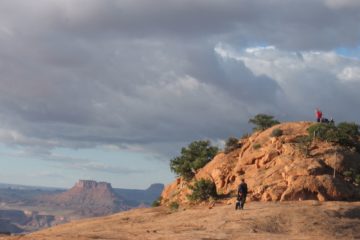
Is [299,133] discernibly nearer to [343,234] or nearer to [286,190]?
[286,190]

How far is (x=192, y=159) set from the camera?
56.5 m

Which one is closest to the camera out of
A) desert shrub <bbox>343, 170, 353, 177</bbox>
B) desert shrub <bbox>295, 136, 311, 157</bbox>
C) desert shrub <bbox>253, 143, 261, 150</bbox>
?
desert shrub <bbox>343, 170, 353, 177</bbox>

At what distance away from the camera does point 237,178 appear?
45531mm

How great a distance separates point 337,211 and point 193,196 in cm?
1377

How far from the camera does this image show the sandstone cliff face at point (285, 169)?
3928 centimetres

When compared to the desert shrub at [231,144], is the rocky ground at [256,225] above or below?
below

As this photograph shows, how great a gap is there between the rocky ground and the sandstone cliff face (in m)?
3.07

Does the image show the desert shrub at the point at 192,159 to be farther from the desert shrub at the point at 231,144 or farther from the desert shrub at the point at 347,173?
the desert shrub at the point at 347,173

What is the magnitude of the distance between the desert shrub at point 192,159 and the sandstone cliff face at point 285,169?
1636 millimetres

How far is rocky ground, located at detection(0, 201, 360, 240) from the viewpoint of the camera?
2691 centimetres

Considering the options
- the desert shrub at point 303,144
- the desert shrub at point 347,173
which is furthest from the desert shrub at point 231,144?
the desert shrub at point 347,173

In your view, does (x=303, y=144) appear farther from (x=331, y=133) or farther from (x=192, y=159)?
(x=192, y=159)

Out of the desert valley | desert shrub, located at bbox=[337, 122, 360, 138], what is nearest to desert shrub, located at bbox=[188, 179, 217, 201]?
the desert valley

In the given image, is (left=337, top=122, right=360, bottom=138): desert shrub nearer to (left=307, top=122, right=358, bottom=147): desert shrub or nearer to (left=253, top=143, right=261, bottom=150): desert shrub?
(left=307, top=122, right=358, bottom=147): desert shrub
